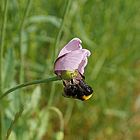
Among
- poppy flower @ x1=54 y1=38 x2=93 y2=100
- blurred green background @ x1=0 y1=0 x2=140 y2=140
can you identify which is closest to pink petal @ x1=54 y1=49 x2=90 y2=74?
poppy flower @ x1=54 y1=38 x2=93 y2=100

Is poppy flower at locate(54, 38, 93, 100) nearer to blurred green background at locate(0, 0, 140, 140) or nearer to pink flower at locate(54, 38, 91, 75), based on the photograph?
pink flower at locate(54, 38, 91, 75)

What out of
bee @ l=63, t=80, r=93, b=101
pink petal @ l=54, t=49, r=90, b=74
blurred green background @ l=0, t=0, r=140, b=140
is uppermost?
blurred green background @ l=0, t=0, r=140, b=140

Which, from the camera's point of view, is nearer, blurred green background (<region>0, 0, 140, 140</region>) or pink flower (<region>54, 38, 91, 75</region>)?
pink flower (<region>54, 38, 91, 75</region>)

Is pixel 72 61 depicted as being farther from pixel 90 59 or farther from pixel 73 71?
pixel 90 59

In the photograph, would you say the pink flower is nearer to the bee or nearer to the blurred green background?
the bee

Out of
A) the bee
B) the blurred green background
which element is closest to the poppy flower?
the bee

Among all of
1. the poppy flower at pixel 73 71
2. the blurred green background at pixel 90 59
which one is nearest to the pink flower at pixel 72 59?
the poppy flower at pixel 73 71

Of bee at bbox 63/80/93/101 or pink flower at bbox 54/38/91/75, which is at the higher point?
pink flower at bbox 54/38/91/75

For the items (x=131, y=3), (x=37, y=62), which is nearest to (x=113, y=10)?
(x=131, y=3)
